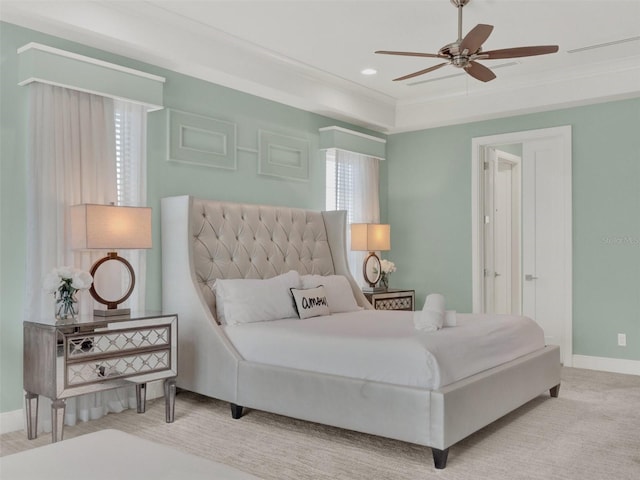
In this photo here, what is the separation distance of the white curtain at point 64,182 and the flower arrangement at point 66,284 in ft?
1.10

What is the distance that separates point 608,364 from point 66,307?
446cm

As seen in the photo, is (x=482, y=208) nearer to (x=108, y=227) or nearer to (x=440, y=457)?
(x=440, y=457)

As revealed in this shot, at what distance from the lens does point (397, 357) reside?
2.98m

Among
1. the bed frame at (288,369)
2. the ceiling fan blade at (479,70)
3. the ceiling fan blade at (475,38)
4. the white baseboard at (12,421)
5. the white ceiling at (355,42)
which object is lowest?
the white baseboard at (12,421)

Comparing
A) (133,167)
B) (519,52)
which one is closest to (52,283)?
(133,167)

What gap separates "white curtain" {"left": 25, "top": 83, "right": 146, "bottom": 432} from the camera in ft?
11.4

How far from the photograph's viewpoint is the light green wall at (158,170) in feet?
11.1

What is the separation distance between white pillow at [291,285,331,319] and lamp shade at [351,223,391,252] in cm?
131

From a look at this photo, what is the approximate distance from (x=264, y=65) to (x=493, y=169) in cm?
278

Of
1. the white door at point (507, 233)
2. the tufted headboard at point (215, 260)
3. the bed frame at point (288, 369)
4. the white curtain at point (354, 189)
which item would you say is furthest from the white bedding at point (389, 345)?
the white door at point (507, 233)

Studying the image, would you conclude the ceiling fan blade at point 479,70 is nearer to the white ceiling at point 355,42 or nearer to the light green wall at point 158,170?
the white ceiling at point 355,42

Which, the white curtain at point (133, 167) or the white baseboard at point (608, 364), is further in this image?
the white baseboard at point (608, 364)

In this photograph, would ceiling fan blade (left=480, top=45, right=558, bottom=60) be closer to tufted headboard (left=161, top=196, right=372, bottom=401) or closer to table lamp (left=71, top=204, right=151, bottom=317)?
tufted headboard (left=161, top=196, right=372, bottom=401)

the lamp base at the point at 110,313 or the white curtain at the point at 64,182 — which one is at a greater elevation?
the white curtain at the point at 64,182
